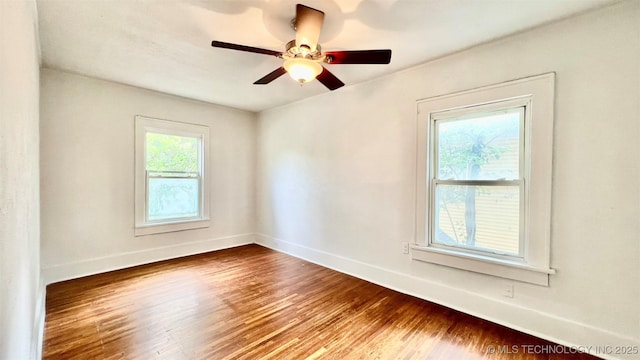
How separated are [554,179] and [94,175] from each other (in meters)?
4.96

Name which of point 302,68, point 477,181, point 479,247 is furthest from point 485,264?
point 302,68

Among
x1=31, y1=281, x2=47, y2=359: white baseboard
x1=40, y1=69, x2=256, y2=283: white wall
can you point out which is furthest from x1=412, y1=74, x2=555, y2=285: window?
x1=40, y1=69, x2=256, y2=283: white wall

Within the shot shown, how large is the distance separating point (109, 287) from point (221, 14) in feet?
10.3

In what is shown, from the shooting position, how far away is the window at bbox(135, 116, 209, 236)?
378 centimetres

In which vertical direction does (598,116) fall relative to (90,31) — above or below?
below

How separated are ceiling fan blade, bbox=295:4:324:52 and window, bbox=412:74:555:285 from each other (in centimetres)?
148

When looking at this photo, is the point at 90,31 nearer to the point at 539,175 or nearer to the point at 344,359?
the point at 344,359

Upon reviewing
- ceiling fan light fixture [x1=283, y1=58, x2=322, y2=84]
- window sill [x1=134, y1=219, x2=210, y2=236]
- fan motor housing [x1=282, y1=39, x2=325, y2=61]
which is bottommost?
window sill [x1=134, y1=219, x2=210, y2=236]

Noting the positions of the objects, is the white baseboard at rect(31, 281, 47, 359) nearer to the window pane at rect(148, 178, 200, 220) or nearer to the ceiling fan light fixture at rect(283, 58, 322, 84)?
the window pane at rect(148, 178, 200, 220)

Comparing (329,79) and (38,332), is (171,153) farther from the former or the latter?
(329,79)

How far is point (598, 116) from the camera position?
76.2 inches

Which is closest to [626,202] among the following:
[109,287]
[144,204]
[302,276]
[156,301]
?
[302,276]

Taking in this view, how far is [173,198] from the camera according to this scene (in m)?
4.14

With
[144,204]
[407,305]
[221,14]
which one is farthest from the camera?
[144,204]
